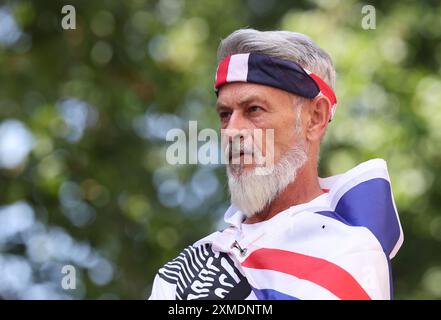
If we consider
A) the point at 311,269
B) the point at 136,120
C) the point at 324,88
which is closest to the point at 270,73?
the point at 324,88

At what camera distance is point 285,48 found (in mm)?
3484

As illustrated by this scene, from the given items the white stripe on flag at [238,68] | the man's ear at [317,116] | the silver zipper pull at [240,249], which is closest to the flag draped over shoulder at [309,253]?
the silver zipper pull at [240,249]

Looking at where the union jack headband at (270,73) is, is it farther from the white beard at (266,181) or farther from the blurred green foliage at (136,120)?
the blurred green foliage at (136,120)

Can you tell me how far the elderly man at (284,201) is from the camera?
10.7 ft

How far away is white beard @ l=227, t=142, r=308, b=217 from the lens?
3.53m

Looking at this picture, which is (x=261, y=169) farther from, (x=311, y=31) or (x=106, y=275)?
(x=106, y=275)

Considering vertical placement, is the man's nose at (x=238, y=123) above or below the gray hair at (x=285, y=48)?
below

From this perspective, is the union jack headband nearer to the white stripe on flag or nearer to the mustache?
the white stripe on flag

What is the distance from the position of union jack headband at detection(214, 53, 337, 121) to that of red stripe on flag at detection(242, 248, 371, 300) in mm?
569

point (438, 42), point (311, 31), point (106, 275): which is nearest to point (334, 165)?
point (311, 31)

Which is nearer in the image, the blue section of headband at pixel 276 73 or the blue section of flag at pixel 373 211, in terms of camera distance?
the blue section of flag at pixel 373 211

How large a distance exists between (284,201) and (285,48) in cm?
54

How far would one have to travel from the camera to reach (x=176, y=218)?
32.8 ft

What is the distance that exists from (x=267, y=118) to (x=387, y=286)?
0.70 metres
